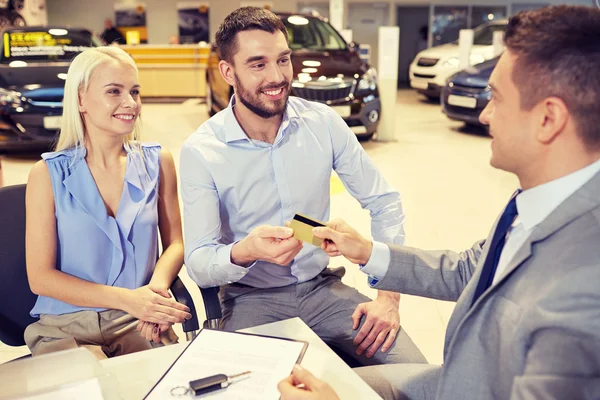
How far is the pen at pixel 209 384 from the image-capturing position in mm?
1190

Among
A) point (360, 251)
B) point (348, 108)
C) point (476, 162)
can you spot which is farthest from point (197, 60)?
point (360, 251)

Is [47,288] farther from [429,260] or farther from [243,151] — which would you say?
[429,260]

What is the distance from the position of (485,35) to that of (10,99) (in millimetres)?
7556

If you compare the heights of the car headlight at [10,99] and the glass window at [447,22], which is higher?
the glass window at [447,22]

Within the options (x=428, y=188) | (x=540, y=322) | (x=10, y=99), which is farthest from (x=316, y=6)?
(x=540, y=322)

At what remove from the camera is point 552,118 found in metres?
1.03

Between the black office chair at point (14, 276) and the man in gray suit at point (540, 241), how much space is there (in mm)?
967

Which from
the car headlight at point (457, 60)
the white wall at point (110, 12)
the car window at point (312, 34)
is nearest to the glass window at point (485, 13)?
the white wall at point (110, 12)

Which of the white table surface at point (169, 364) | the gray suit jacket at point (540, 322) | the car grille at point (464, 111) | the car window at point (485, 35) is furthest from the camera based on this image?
the car window at point (485, 35)

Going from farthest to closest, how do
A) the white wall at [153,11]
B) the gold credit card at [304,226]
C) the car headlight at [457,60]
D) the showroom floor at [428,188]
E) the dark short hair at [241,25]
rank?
the white wall at [153,11], the car headlight at [457,60], the showroom floor at [428,188], the dark short hair at [241,25], the gold credit card at [304,226]

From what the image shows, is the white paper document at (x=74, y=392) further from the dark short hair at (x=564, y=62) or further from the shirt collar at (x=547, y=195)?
the dark short hair at (x=564, y=62)

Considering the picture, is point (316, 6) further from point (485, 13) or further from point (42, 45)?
point (42, 45)

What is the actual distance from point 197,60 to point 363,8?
662 centimetres

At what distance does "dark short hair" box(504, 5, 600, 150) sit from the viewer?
1.00 metres
